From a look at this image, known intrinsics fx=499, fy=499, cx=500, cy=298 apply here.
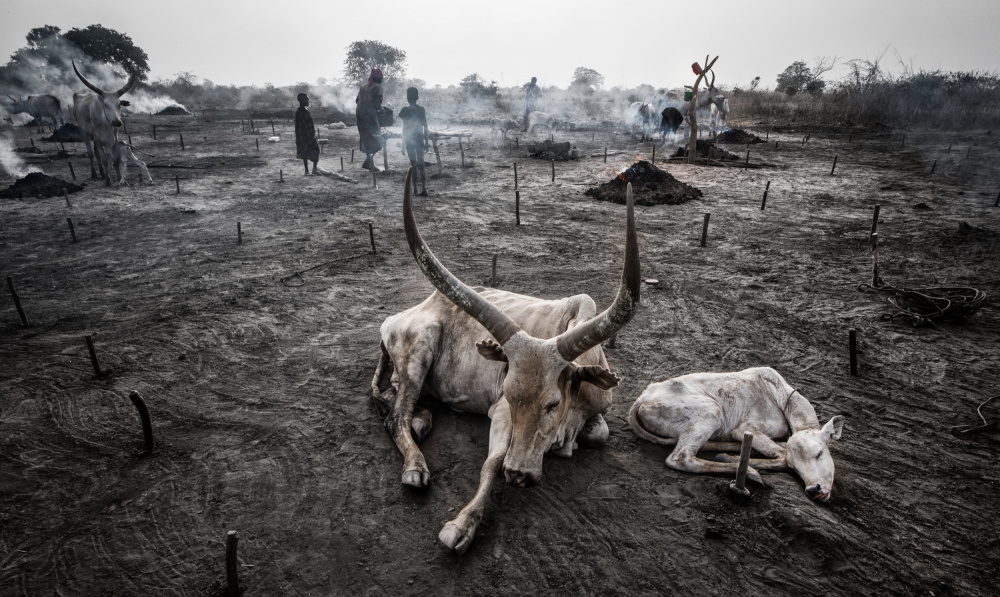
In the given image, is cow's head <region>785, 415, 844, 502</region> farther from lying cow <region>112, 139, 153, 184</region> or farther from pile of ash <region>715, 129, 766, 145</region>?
pile of ash <region>715, 129, 766, 145</region>

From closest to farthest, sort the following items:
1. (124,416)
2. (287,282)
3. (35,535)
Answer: (35,535), (124,416), (287,282)

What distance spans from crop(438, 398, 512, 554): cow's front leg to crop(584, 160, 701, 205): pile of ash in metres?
10.2

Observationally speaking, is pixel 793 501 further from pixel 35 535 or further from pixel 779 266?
pixel 779 266

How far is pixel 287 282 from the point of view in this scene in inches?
310

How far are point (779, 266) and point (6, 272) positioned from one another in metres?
12.9

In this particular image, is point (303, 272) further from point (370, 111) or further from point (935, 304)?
point (935, 304)

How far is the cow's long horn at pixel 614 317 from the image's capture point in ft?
9.64

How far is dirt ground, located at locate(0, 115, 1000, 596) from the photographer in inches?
123

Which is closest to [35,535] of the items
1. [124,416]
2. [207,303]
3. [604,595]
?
[124,416]

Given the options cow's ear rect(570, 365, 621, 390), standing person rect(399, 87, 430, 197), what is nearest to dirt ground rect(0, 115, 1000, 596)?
cow's ear rect(570, 365, 621, 390)

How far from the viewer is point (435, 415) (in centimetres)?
474

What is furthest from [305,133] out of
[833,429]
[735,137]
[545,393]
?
[735,137]

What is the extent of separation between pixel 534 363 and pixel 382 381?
2.32 m

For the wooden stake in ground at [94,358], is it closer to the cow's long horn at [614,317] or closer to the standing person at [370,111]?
the cow's long horn at [614,317]
